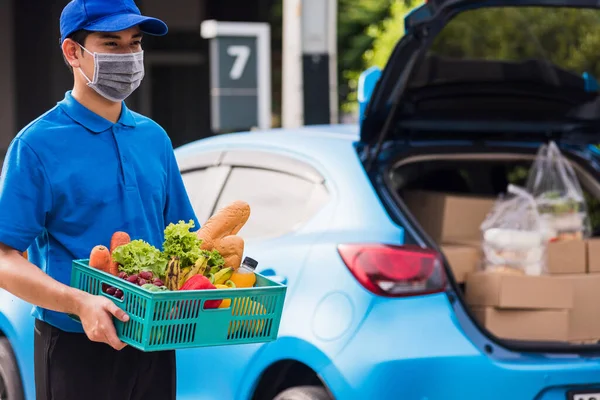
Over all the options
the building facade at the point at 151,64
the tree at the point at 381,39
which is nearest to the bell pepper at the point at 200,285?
the tree at the point at 381,39

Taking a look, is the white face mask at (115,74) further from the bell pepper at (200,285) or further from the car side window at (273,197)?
the car side window at (273,197)

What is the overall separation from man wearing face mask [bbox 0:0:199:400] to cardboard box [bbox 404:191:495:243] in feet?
A: 6.88

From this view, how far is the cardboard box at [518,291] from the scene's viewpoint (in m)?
4.33

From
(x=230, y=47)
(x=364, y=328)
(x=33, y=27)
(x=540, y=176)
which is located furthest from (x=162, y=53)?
(x=364, y=328)

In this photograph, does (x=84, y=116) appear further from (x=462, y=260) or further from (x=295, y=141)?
(x=462, y=260)

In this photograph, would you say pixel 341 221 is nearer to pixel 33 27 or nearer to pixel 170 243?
pixel 170 243

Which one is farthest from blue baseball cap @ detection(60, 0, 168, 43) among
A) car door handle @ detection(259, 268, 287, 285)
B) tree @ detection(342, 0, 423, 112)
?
tree @ detection(342, 0, 423, 112)

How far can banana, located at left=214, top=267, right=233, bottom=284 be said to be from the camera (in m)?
2.81

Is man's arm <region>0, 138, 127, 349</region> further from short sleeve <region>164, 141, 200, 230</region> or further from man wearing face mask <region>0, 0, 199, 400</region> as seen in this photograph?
short sleeve <region>164, 141, 200, 230</region>

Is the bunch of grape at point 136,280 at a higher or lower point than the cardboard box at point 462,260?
higher

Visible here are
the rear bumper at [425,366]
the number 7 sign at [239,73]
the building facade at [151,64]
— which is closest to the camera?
the rear bumper at [425,366]

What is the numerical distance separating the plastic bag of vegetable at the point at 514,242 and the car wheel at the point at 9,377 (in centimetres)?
185

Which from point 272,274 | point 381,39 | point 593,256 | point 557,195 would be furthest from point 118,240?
point 381,39

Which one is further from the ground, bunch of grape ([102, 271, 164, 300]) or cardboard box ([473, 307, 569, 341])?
bunch of grape ([102, 271, 164, 300])
